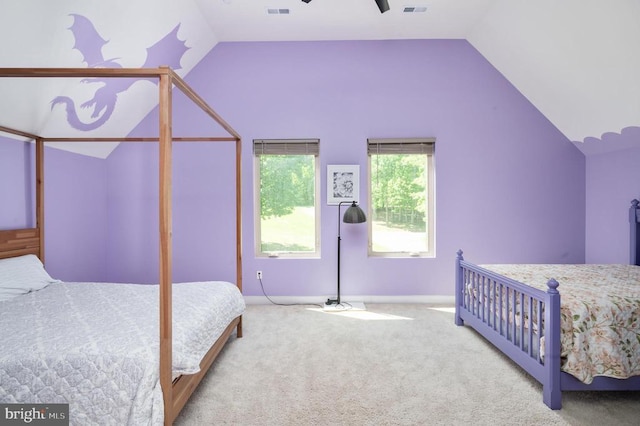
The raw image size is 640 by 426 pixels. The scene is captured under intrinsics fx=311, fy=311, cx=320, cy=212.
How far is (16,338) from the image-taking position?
5.16 ft

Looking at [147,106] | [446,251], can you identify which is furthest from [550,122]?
[147,106]

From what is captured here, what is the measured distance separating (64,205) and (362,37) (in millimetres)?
3853

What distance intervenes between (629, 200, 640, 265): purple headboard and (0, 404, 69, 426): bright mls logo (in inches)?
186

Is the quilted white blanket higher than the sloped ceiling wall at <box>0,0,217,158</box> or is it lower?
lower

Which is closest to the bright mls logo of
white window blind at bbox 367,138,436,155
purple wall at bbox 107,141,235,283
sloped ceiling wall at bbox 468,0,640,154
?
purple wall at bbox 107,141,235,283

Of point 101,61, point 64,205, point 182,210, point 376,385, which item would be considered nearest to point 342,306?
point 376,385

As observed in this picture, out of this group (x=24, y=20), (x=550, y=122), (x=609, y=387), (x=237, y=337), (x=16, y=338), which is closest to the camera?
(x=16, y=338)

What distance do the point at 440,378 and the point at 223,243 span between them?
2.77m

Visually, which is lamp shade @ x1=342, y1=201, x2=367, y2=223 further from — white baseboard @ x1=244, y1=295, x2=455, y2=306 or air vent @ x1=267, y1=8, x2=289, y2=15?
air vent @ x1=267, y1=8, x2=289, y2=15

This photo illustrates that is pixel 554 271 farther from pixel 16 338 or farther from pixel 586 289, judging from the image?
pixel 16 338

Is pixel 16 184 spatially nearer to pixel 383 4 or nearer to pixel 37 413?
pixel 37 413

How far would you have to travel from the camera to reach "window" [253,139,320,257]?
13.0ft

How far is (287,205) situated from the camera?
156 inches

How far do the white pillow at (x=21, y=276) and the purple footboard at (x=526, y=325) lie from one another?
12.0 feet
